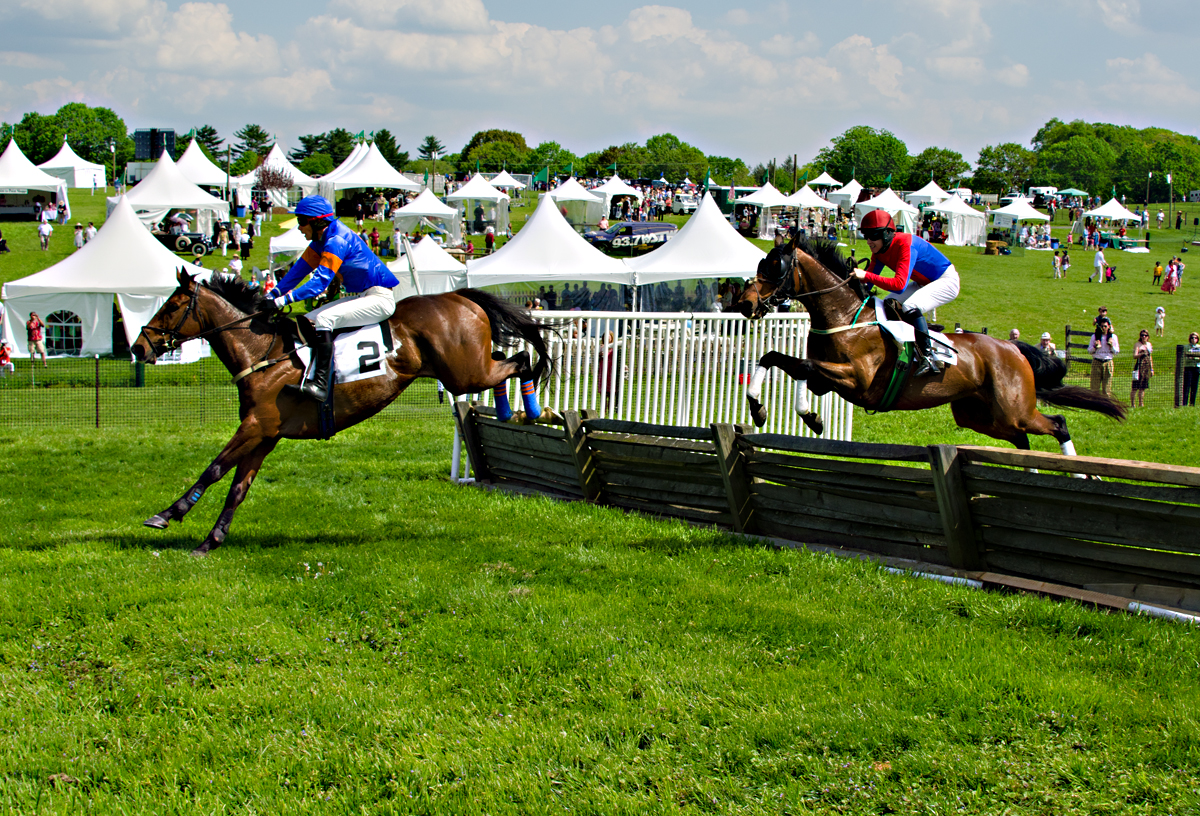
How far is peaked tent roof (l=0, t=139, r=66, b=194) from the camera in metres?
54.0

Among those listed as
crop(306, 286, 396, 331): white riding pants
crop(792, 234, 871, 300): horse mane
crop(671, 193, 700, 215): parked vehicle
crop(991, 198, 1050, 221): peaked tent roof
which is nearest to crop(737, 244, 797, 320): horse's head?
crop(792, 234, 871, 300): horse mane

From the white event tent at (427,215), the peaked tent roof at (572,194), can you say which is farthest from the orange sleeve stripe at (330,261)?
the peaked tent roof at (572,194)

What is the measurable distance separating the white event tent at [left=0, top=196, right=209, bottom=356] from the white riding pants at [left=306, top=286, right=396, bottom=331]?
2070 centimetres

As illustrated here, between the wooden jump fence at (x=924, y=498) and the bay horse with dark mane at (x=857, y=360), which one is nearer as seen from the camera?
the wooden jump fence at (x=924, y=498)

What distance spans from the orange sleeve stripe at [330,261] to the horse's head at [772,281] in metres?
3.45

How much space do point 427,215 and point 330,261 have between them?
38.1 meters

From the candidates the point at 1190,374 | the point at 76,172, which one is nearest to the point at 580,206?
the point at 76,172

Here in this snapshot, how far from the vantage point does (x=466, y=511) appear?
9625 millimetres

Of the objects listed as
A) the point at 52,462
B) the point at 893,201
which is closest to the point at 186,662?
the point at 52,462

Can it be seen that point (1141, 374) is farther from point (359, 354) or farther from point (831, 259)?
point (359, 354)

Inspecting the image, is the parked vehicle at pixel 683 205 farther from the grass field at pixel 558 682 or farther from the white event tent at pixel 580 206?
the grass field at pixel 558 682

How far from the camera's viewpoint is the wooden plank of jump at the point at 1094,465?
5672mm

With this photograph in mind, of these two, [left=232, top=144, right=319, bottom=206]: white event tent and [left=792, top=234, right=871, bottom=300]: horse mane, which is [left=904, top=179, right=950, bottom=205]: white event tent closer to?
[left=232, top=144, right=319, bottom=206]: white event tent

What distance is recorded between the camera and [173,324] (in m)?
8.19
